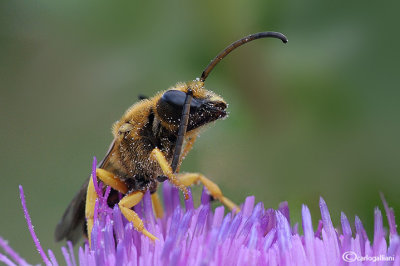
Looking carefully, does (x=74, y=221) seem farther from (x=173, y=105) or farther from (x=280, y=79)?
(x=280, y=79)

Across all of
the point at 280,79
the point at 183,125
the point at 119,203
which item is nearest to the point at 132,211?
the point at 119,203

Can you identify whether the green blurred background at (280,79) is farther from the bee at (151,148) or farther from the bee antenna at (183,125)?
the bee antenna at (183,125)

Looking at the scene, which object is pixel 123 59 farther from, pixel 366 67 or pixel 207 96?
pixel 207 96

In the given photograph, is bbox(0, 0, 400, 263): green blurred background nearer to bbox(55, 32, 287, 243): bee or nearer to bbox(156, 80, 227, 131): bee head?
bbox(55, 32, 287, 243): bee

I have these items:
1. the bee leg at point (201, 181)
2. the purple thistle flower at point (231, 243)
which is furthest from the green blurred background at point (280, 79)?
the purple thistle flower at point (231, 243)

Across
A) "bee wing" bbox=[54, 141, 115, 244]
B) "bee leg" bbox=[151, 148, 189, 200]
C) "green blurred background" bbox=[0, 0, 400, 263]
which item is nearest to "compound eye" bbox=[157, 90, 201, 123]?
"bee leg" bbox=[151, 148, 189, 200]

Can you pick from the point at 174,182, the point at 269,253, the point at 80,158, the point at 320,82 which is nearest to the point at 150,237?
the point at 174,182

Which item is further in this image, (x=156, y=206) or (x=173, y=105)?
(x=156, y=206)
